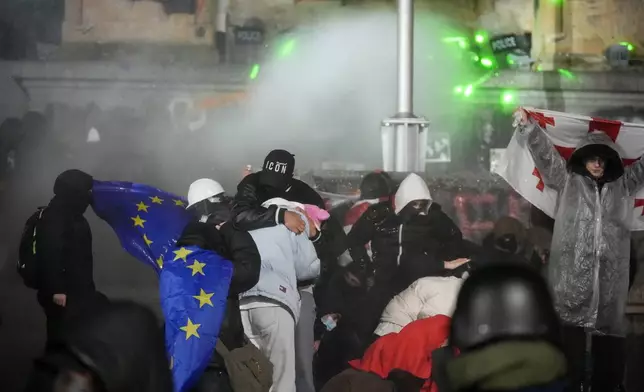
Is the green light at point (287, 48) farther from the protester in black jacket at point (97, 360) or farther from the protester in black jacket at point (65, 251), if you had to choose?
the protester in black jacket at point (97, 360)

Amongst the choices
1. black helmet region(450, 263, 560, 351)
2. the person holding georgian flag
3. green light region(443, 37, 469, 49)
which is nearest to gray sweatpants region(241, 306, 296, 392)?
the person holding georgian flag

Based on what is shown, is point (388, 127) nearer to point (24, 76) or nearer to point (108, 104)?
point (108, 104)

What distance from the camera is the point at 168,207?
19.8 feet

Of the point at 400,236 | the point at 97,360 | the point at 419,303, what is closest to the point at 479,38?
the point at 400,236

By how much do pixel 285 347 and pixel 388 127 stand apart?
4.71m

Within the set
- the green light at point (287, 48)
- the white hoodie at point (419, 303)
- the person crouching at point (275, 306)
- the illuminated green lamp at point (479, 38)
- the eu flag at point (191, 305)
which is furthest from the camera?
the illuminated green lamp at point (479, 38)

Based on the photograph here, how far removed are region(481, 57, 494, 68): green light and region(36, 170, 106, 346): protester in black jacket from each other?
9301 mm

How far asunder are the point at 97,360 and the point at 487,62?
12311 millimetres

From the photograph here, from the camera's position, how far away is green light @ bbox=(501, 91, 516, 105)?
13.9 m

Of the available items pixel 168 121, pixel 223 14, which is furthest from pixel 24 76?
pixel 223 14

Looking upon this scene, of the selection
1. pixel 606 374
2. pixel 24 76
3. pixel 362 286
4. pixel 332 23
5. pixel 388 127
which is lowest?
pixel 606 374

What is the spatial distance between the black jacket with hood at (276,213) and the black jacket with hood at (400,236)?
327 millimetres

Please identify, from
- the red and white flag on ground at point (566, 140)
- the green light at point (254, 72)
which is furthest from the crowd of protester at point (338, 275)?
the green light at point (254, 72)

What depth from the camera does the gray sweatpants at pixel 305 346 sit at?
553 centimetres
